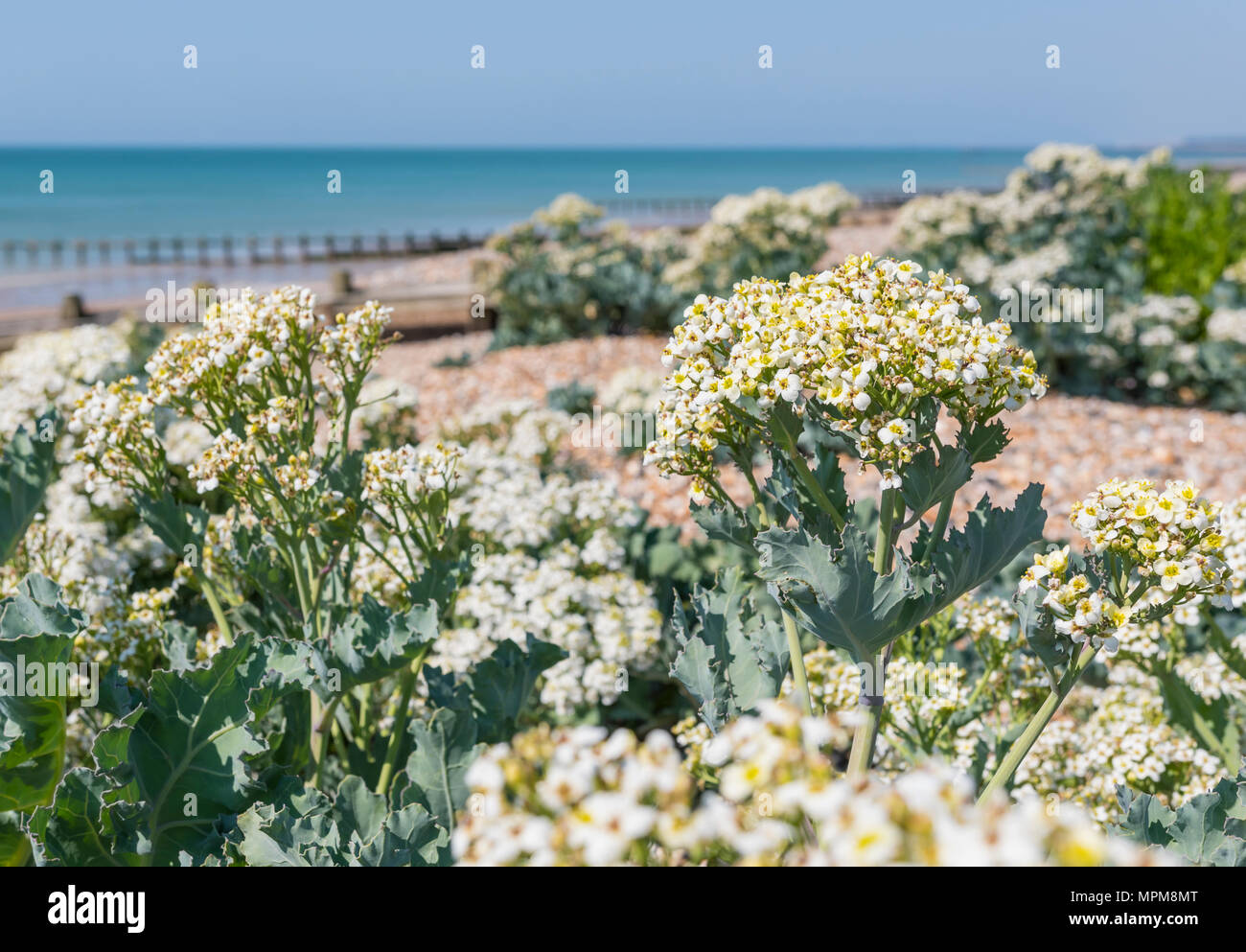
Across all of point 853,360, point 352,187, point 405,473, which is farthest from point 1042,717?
point 352,187

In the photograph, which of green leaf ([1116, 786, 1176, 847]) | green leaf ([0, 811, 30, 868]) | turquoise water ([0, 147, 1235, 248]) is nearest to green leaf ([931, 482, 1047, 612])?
green leaf ([1116, 786, 1176, 847])

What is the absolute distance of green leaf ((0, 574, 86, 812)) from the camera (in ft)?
6.63

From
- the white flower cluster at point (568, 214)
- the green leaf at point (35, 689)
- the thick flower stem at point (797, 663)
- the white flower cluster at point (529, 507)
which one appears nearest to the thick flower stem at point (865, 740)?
the thick flower stem at point (797, 663)

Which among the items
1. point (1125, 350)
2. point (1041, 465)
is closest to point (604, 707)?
point (1041, 465)

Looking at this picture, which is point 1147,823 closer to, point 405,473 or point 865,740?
point 865,740

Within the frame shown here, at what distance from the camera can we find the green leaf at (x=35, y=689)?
202 cm

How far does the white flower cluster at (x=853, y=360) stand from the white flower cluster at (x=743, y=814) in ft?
2.83

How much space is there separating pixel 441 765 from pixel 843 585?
1138 mm

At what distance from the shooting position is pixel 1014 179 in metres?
9.57

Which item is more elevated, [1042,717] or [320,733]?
[1042,717]

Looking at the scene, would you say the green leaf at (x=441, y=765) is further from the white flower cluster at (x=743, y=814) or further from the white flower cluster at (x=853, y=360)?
the white flower cluster at (x=743, y=814)

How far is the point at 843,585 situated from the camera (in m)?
1.77

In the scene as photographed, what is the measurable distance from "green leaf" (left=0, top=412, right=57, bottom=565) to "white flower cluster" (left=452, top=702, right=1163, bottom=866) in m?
2.60

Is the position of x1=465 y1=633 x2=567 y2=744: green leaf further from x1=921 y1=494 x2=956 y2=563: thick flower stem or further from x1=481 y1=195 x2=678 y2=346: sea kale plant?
x1=481 y1=195 x2=678 y2=346: sea kale plant
